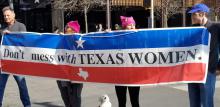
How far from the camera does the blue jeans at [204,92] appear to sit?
6242 millimetres

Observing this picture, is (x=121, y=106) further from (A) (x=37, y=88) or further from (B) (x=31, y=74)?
(A) (x=37, y=88)

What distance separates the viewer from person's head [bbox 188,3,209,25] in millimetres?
6141

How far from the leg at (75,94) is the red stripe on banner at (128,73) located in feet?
0.72

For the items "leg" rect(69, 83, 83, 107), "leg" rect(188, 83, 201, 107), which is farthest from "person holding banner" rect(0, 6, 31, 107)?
"leg" rect(188, 83, 201, 107)

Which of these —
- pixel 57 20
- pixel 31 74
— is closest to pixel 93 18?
pixel 57 20

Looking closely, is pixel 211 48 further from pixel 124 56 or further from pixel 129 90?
pixel 129 90

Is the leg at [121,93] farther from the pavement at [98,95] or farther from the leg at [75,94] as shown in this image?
the pavement at [98,95]

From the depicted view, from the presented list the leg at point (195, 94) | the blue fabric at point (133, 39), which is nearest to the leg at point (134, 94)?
the blue fabric at point (133, 39)

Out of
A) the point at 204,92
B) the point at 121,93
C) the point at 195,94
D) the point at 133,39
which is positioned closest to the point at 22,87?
the point at 121,93

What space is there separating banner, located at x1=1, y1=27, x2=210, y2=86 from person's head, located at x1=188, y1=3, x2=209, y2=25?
0.12m

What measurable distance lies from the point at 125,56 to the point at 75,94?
1166mm

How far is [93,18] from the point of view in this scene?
31047 mm

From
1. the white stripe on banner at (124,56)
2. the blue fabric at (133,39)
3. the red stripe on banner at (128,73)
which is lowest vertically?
the red stripe on banner at (128,73)

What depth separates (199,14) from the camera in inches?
243
